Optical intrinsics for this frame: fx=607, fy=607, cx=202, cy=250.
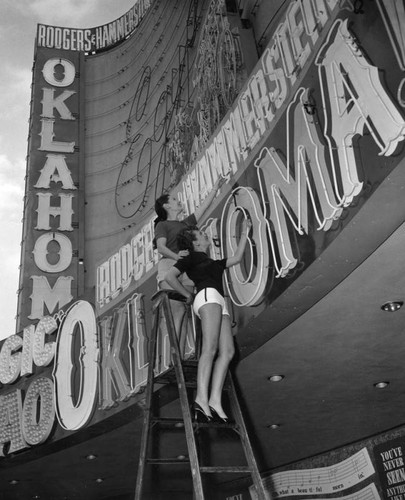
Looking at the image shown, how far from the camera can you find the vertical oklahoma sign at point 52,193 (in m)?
17.6

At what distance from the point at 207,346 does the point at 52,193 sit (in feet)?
47.1

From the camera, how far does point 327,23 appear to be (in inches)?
236

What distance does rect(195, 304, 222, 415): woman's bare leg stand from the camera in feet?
19.3

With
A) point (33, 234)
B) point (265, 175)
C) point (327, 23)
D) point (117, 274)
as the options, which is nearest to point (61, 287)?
point (33, 234)

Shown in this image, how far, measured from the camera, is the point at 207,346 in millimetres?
6227

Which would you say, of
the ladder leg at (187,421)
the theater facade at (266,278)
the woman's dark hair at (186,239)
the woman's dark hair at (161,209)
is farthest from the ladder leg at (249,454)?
the woman's dark hair at (161,209)

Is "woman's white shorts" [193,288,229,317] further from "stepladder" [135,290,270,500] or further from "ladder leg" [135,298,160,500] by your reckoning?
"ladder leg" [135,298,160,500]

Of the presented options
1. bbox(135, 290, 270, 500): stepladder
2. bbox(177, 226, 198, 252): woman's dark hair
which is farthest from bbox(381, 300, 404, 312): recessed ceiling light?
bbox(177, 226, 198, 252): woman's dark hair

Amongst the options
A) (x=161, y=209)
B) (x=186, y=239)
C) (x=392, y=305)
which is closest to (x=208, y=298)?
(x=186, y=239)

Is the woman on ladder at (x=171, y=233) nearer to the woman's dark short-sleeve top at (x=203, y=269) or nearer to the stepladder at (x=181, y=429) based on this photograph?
the stepladder at (x=181, y=429)

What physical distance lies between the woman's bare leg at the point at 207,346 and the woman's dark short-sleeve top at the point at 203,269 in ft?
1.01

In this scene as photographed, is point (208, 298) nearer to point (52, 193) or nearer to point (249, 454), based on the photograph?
point (249, 454)

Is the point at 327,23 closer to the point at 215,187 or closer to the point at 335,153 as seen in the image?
the point at 335,153

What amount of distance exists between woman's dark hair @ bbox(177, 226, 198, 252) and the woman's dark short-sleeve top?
9.4 inches
